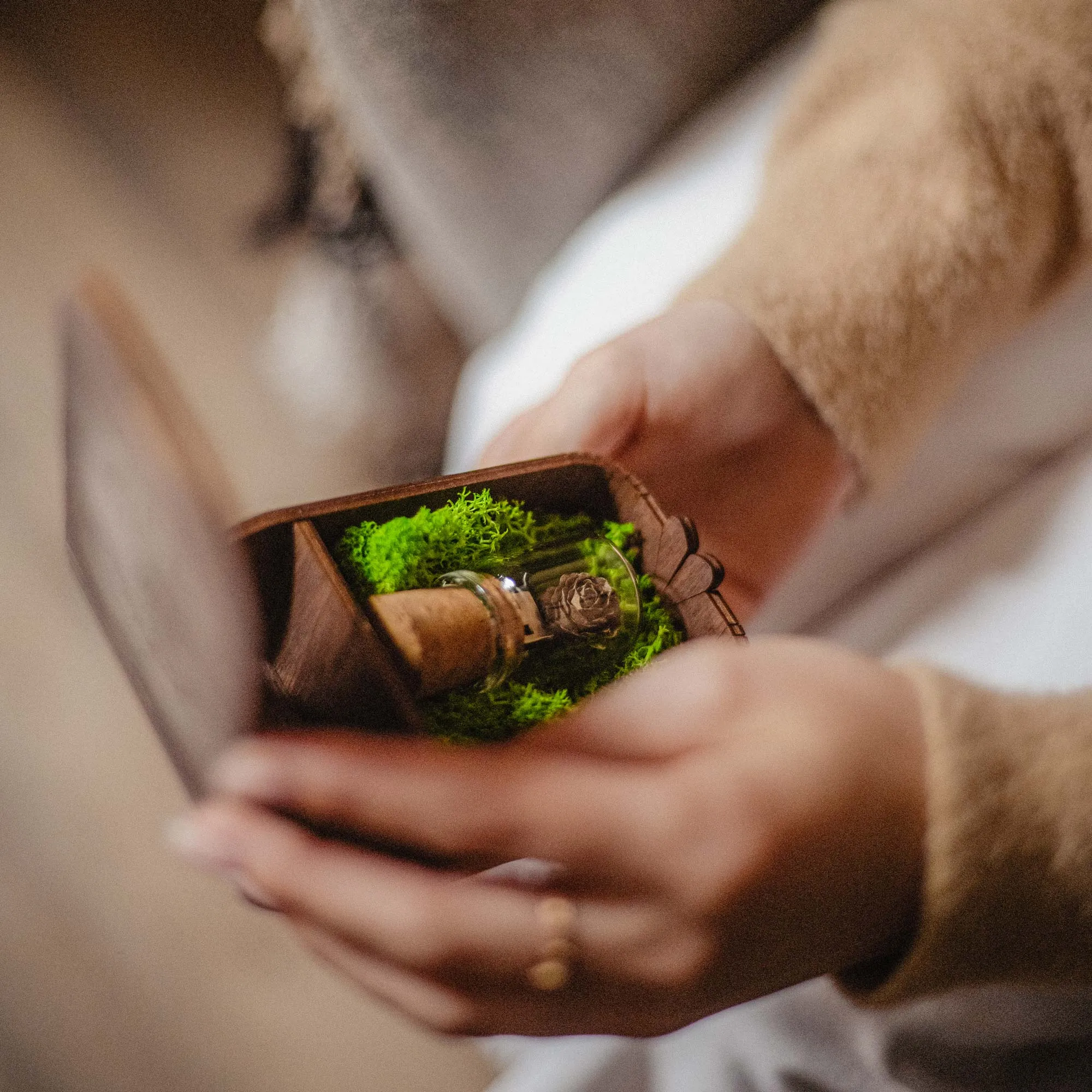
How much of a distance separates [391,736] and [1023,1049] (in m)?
0.45

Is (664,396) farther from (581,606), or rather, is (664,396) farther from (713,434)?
(581,606)

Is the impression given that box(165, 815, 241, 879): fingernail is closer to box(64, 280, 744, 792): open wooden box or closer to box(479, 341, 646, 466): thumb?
box(64, 280, 744, 792): open wooden box

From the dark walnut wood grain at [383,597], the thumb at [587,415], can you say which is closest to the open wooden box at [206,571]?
the dark walnut wood grain at [383,597]

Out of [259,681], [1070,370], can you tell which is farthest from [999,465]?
[259,681]

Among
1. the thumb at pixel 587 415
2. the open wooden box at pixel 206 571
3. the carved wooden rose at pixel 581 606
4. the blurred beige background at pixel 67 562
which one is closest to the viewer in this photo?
the open wooden box at pixel 206 571

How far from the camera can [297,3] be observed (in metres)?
0.76

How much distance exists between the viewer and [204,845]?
0.32m

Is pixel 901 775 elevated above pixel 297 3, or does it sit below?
below

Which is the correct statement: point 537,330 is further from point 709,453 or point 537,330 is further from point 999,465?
point 999,465

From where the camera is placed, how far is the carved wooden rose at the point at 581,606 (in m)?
0.41

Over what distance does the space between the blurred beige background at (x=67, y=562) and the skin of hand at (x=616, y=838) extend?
1.32ft

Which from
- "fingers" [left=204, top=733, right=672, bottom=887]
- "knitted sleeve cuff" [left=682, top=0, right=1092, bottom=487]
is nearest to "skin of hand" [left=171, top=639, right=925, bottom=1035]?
"fingers" [left=204, top=733, right=672, bottom=887]

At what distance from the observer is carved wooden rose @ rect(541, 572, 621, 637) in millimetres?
407

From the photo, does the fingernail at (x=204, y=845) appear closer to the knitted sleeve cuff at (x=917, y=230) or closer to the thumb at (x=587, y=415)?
the thumb at (x=587, y=415)
